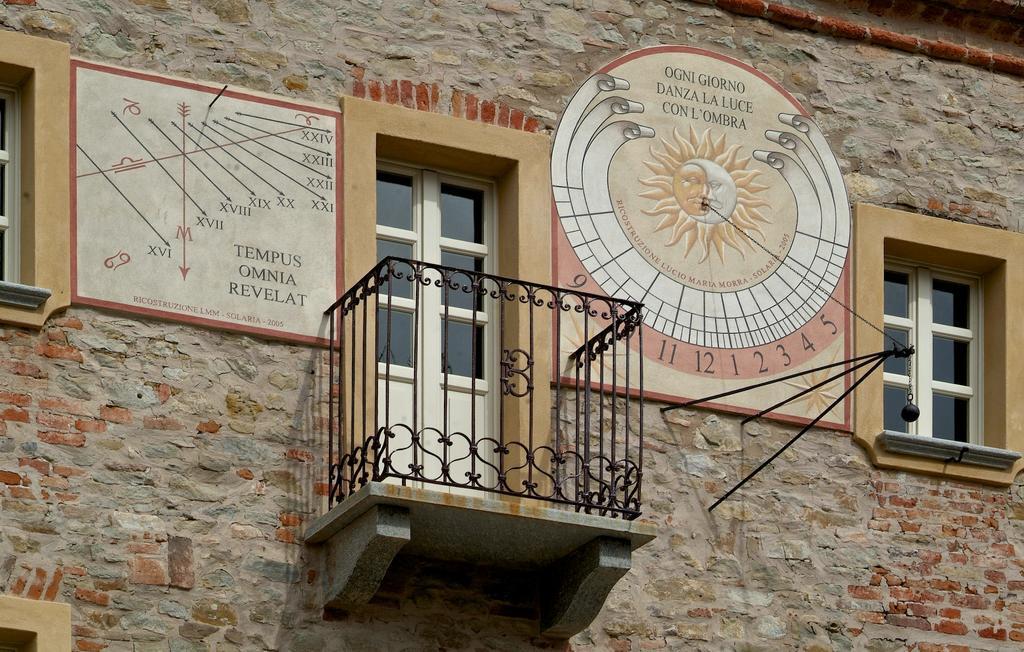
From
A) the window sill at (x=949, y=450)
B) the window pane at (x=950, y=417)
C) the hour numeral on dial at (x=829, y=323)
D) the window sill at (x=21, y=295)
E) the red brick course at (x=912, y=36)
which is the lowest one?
the window sill at (x=949, y=450)

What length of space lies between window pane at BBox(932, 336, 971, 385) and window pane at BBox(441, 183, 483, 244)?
2596 millimetres

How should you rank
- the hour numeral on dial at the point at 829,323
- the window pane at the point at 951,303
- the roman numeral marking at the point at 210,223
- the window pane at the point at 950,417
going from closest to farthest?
the roman numeral marking at the point at 210,223 → the hour numeral on dial at the point at 829,323 → the window pane at the point at 950,417 → the window pane at the point at 951,303

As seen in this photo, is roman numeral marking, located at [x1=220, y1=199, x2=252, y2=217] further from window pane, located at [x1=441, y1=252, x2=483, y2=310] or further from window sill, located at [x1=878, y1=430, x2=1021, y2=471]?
window sill, located at [x1=878, y1=430, x2=1021, y2=471]

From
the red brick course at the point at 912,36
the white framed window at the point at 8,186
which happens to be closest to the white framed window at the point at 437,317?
the white framed window at the point at 8,186

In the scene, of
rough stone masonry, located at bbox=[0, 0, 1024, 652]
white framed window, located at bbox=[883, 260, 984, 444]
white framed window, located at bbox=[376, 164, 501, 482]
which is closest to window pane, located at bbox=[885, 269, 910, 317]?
white framed window, located at bbox=[883, 260, 984, 444]

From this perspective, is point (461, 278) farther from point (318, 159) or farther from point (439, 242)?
point (318, 159)

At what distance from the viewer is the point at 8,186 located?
12.1 metres

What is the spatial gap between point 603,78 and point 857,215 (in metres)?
1.52

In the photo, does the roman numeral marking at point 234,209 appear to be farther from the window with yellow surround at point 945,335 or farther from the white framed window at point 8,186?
the window with yellow surround at point 945,335

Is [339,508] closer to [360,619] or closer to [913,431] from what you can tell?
[360,619]

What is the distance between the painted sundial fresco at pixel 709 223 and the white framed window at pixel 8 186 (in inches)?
104

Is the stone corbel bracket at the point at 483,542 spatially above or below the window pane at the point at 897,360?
below

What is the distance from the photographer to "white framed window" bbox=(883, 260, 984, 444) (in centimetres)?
1380

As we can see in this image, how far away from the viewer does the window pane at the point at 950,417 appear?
13.9m
